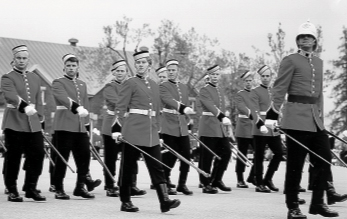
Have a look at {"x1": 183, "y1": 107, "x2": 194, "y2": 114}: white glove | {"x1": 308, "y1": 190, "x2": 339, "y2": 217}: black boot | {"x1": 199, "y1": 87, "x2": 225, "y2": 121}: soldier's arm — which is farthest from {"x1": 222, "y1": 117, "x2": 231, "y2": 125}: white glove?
{"x1": 308, "y1": 190, "x2": 339, "y2": 217}: black boot

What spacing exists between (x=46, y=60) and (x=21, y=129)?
53.6 metres

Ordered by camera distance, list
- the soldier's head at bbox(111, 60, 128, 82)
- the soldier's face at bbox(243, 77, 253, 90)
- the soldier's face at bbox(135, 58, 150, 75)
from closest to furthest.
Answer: the soldier's face at bbox(135, 58, 150, 75) < the soldier's head at bbox(111, 60, 128, 82) < the soldier's face at bbox(243, 77, 253, 90)

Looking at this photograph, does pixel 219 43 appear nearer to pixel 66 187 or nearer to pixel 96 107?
pixel 96 107

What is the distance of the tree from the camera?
2608 inches

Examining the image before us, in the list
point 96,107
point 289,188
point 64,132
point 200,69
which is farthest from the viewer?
point 96,107

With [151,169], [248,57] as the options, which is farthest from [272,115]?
[248,57]

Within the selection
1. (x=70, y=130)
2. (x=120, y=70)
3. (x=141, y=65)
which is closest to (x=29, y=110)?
(x=70, y=130)

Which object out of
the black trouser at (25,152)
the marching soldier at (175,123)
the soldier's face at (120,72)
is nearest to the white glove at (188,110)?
the marching soldier at (175,123)

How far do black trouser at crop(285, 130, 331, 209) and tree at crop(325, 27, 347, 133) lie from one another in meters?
57.8

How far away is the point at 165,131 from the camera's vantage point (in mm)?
12531

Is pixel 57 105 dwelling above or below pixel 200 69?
below

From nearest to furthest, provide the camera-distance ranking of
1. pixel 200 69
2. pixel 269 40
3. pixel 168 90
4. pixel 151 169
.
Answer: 1. pixel 151 169
2. pixel 168 90
3. pixel 269 40
4. pixel 200 69

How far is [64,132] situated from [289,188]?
3.80m

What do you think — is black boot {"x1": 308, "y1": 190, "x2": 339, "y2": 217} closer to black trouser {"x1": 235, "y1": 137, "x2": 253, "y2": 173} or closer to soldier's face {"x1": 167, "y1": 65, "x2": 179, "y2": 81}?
soldier's face {"x1": 167, "y1": 65, "x2": 179, "y2": 81}
